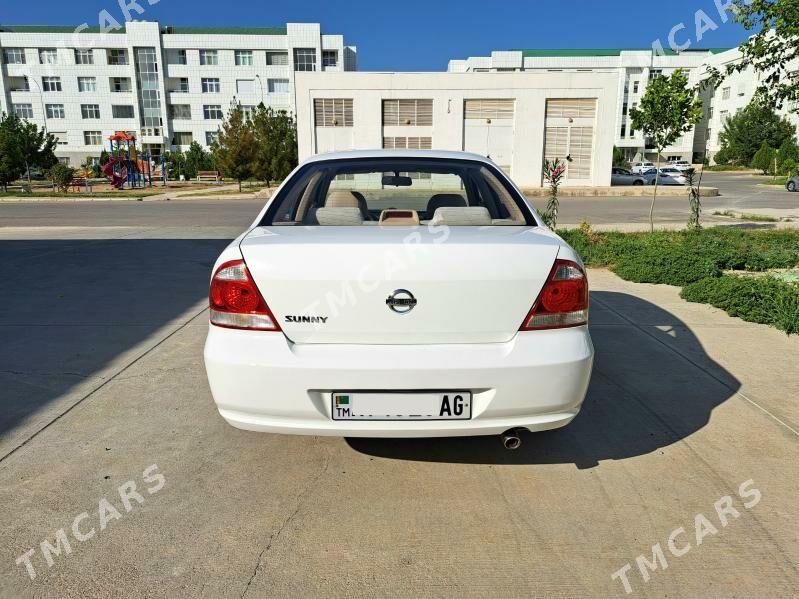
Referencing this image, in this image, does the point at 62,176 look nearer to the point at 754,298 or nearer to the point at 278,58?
the point at 754,298

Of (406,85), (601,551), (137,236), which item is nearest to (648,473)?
(601,551)

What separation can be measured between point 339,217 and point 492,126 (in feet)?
108

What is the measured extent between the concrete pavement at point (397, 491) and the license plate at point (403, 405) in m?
0.48

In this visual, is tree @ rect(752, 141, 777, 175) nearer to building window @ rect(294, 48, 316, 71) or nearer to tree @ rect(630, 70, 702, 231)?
building window @ rect(294, 48, 316, 71)

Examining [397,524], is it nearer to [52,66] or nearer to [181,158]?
[181,158]

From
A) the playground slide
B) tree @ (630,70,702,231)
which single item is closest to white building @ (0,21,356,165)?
the playground slide

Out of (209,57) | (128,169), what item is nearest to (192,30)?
(209,57)

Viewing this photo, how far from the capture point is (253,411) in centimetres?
248

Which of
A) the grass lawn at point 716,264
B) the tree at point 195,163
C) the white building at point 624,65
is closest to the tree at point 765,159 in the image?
the white building at point 624,65

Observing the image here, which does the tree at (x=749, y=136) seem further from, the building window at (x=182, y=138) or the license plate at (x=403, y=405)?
the license plate at (x=403, y=405)

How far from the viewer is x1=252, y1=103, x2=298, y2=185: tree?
3369cm

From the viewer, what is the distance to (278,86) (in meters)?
63.2

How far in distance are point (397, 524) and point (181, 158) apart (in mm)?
51603

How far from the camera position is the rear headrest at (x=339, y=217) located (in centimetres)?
322
